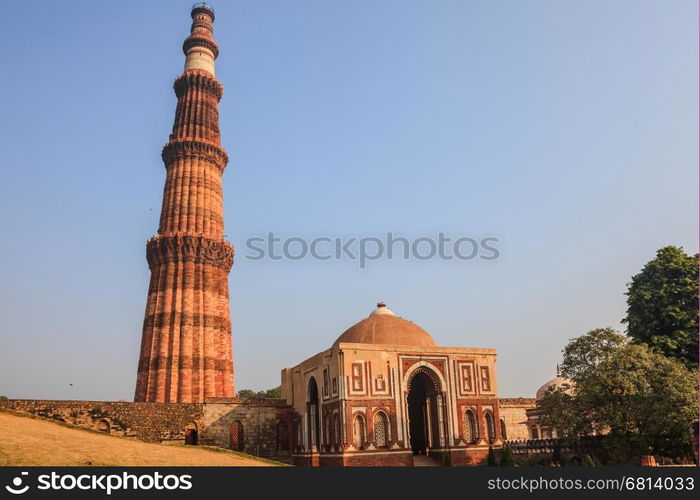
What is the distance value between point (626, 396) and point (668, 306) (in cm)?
757

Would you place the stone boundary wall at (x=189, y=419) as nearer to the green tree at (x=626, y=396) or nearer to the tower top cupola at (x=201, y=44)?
the green tree at (x=626, y=396)

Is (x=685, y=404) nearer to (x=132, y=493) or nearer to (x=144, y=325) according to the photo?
(x=132, y=493)

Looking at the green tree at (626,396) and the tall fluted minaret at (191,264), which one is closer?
the green tree at (626,396)

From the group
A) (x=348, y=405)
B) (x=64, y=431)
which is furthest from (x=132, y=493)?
(x=348, y=405)

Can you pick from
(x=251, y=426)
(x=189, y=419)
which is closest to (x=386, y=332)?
(x=251, y=426)

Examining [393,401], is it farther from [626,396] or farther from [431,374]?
[626,396]

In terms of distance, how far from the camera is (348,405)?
99.6ft

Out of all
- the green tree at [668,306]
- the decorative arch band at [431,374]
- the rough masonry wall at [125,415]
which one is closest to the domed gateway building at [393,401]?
the decorative arch band at [431,374]

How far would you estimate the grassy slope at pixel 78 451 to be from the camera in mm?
18812

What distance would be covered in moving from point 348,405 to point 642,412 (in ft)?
44.1

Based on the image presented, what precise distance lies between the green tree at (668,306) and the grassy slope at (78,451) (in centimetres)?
2088

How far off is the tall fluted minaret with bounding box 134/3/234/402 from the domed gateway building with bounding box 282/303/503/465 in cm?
850

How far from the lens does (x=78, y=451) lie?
2028 cm

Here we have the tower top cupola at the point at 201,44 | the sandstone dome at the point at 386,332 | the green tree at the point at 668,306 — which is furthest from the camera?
the tower top cupola at the point at 201,44
